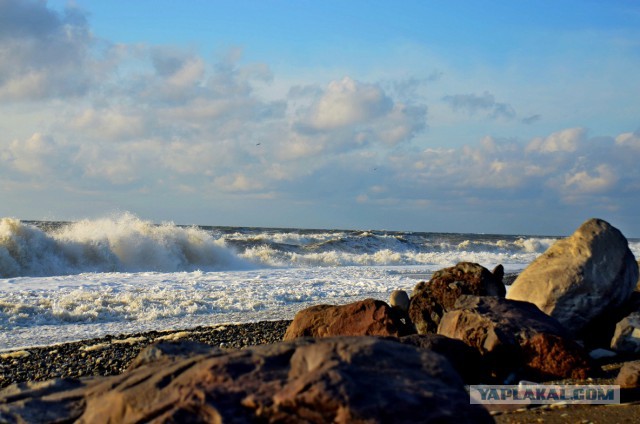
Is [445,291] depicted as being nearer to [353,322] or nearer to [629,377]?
[353,322]

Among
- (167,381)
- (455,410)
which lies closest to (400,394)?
(455,410)

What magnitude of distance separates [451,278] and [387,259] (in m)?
23.8

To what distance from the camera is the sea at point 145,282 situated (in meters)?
10.3

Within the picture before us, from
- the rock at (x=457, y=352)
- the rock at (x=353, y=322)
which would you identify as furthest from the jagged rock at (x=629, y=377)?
the rock at (x=353, y=322)

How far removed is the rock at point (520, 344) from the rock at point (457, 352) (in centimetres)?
25

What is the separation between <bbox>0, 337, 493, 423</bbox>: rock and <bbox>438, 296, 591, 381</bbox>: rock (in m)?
2.75

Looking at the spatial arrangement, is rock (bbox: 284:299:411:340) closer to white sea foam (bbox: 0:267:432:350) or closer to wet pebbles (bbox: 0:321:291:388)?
wet pebbles (bbox: 0:321:291:388)

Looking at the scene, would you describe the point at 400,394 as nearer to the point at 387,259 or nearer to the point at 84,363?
the point at 84,363

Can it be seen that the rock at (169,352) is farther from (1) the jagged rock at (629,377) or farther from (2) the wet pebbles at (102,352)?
(1) the jagged rock at (629,377)

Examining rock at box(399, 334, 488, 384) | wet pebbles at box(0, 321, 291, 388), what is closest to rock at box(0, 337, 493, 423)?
rock at box(399, 334, 488, 384)

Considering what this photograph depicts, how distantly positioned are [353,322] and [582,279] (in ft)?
8.99

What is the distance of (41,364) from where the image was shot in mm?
7027

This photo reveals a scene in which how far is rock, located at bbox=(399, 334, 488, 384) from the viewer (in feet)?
15.9

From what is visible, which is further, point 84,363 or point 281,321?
point 281,321
